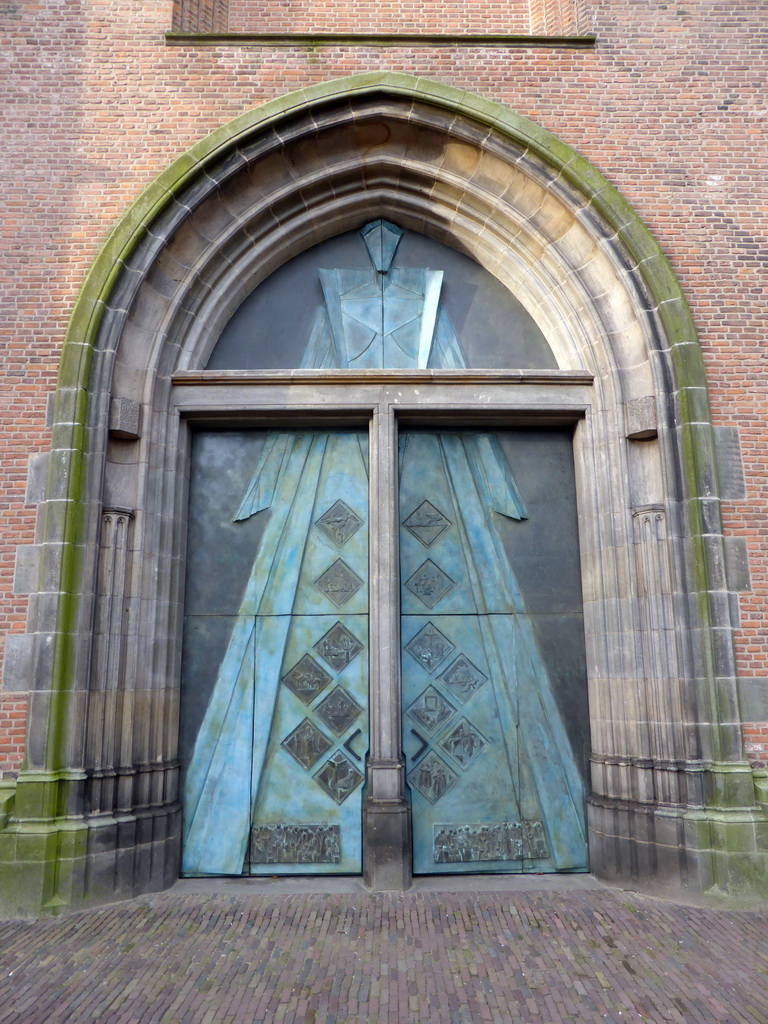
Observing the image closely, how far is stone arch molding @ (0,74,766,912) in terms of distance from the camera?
5.93 metres

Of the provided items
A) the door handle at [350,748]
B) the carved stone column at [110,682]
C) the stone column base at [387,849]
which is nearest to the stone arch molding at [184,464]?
the carved stone column at [110,682]

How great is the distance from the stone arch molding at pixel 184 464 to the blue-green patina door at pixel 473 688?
52cm

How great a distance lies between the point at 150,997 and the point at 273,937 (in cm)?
104

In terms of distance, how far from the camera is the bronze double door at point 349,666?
21.7ft

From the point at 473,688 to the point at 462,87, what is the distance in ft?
20.0

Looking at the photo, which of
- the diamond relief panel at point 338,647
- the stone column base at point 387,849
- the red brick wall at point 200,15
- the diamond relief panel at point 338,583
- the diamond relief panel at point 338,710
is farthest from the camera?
the red brick wall at point 200,15

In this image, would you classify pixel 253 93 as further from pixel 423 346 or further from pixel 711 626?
pixel 711 626

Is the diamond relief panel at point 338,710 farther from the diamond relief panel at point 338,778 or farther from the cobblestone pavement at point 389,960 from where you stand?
the cobblestone pavement at point 389,960

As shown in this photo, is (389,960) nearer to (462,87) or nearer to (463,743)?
(463,743)

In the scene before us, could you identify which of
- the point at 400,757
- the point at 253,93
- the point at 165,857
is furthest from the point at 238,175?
the point at 165,857

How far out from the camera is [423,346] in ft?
24.5

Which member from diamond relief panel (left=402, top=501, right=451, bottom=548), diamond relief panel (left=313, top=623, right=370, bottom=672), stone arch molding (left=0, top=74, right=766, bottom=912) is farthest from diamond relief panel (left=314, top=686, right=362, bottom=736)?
diamond relief panel (left=402, top=501, right=451, bottom=548)

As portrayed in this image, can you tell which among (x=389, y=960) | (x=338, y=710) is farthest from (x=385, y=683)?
(x=389, y=960)

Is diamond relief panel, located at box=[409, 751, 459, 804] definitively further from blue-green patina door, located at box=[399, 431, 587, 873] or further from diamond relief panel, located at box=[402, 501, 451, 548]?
diamond relief panel, located at box=[402, 501, 451, 548]
